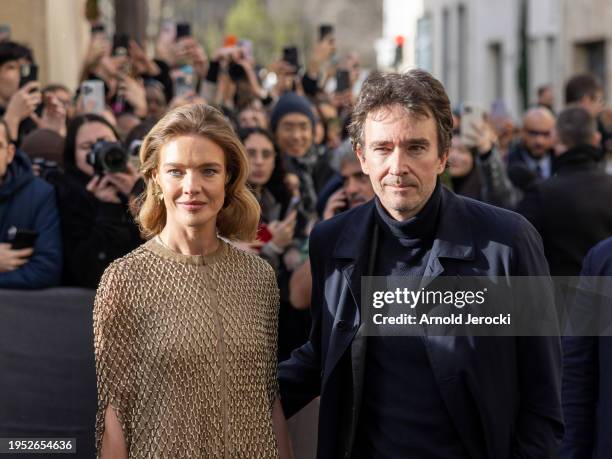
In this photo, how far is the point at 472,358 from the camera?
3.57 m

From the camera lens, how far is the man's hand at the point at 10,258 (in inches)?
210

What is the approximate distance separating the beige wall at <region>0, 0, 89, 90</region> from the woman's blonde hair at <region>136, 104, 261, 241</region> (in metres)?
7.56

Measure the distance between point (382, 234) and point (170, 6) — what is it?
6947 cm

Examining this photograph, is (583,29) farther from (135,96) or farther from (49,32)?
(135,96)

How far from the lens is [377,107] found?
144 inches

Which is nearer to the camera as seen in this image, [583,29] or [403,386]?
[403,386]

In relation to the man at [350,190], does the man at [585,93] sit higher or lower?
higher

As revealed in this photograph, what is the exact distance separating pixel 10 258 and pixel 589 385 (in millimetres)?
2473

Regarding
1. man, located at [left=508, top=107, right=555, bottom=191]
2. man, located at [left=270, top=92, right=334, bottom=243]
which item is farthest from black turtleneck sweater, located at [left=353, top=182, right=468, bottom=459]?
man, located at [left=508, top=107, right=555, bottom=191]

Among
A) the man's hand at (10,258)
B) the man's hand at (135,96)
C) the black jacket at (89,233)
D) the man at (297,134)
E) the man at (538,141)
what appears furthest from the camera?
the man at (538,141)

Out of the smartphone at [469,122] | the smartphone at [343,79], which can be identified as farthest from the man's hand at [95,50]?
the smartphone at [343,79]

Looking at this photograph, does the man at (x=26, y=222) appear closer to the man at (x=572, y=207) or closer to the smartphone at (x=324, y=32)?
the man at (x=572, y=207)

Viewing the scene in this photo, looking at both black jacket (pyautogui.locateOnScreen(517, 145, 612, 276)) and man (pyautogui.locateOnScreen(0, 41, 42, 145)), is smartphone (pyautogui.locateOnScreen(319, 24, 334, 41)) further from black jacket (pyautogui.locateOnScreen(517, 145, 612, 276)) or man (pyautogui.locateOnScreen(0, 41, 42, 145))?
black jacket (pyautogui.locateOnScreen(517, 145, 612, 276))

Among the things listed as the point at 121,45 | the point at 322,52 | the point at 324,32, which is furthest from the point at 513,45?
the point at 121,45
